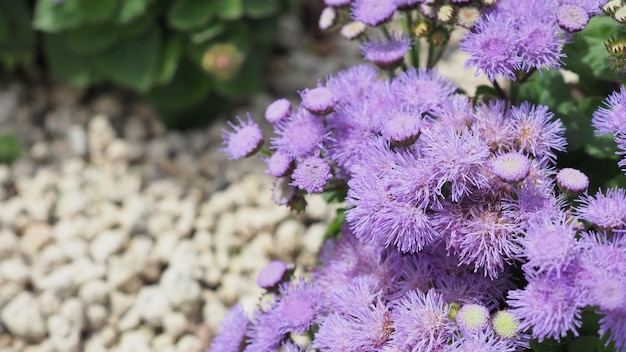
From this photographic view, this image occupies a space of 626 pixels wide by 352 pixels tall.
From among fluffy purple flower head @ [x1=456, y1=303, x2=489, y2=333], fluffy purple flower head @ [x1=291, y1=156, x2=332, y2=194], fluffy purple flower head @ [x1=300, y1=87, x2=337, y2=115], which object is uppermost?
fluffy purple flower head @ [x1=300, y1=87, x2=337, y2=115]

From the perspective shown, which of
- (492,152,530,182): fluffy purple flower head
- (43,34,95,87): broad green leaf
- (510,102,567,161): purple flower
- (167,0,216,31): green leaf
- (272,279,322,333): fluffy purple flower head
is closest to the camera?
(492,152,530,182): fluffy purple flower head

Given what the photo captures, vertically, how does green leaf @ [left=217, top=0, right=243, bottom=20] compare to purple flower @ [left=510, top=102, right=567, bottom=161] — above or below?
below

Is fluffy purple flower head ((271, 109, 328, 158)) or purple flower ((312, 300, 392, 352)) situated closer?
purple flower ((312, 300, 392, 352))

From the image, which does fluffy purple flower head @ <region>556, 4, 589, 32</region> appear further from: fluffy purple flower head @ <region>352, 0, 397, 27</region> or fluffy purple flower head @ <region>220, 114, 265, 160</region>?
fluffy purple flower head @ <region>220, 114, 265, 160</region>

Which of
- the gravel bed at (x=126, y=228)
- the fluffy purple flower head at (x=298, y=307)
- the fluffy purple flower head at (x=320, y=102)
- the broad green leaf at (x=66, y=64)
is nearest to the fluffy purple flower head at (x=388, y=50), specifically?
the fluffy purple flower head at (x=320, y=102)

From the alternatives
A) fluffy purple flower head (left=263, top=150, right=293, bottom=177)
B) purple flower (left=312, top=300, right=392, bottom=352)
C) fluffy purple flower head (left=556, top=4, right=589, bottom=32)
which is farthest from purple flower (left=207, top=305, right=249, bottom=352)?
fluffy purple flower head (left=556, top=4, right=589, bottom=32)

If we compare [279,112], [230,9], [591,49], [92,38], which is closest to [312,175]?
[279,112]

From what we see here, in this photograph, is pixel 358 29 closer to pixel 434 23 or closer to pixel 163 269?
pixel 434 23

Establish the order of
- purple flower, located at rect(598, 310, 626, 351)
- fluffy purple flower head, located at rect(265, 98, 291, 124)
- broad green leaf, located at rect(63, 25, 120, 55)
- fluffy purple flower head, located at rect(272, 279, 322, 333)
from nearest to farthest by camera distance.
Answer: purple flower, located at rect(598, 310, 626, 351) < fluffy purple flower head, located at rect(272, 279, 322, 333) < fluffy purple flower head, located at rect(265, 98, 291, 124) < broad green leaf, located at rect(63, 25, 120, 55)

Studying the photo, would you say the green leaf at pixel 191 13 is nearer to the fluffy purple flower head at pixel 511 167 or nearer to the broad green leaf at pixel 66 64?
the broad green leaf at pixel 66 64
